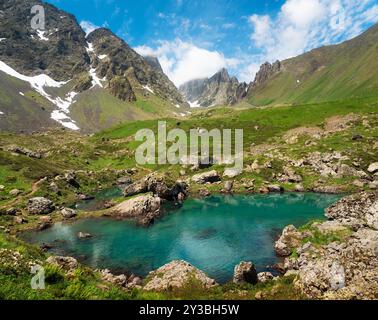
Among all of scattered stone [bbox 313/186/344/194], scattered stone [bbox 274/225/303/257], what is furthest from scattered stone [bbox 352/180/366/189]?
scattered stone [bbox 274/225/303/257]

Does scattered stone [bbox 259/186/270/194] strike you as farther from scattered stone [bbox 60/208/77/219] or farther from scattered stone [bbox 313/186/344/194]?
scattered stone [bbox 60/208/77/219]

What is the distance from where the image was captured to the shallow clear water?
63.8 m

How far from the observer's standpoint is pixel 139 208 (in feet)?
332

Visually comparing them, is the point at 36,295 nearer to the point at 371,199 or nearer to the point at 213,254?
the point at 213,254

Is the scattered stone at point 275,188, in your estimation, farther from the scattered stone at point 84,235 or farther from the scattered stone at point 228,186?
the scattered stone at point 84,235

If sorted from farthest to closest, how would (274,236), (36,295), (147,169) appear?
(147,169), (274,236), (36,295)

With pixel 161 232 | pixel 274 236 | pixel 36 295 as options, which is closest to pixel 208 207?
pixel 161 232

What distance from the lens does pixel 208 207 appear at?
110 m

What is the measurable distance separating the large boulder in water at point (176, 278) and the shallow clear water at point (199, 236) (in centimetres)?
666

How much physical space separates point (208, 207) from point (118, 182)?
221ft

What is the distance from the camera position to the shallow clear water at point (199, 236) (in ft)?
209

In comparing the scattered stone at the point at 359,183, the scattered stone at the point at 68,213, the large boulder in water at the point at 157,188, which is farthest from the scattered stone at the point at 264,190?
the scattered stone at the point at 68,213

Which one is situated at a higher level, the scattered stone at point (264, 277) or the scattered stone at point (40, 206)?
the scattered stone at point (40, 206)
